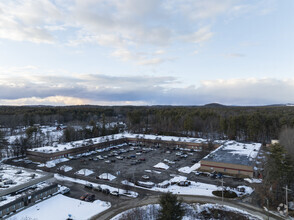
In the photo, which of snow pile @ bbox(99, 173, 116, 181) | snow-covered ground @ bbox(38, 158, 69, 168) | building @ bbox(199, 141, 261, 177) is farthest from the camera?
snow-covered ground @ bbox(38, 158, 69, 168)

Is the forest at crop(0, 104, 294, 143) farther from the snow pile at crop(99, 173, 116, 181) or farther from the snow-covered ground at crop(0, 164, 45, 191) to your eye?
the snow-covered ground at crop(0, 164, 45, 191)

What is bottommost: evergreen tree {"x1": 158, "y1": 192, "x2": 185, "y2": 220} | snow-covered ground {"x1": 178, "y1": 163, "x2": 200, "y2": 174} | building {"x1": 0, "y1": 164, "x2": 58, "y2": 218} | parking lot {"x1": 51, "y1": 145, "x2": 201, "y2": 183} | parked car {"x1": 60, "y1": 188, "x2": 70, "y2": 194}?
parking lot {"x1": 51, "y1": 145, "x2": 201, "y2": 183}

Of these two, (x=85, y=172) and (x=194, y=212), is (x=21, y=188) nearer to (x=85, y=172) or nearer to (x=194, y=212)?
(x=85, y=172)

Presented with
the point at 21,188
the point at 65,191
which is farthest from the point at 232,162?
the point at 21,188

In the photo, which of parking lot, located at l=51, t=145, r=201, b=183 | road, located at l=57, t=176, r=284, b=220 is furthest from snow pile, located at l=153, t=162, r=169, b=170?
road, located at l=57, t=176, r=284, b=220

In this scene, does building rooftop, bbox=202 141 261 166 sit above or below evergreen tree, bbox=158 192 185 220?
below

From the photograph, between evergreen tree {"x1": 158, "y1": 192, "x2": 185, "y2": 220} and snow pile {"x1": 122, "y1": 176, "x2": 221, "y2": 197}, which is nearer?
evergreen tree {"x1": 158, "y1": 192, "x2": 185, "y2": 220}
